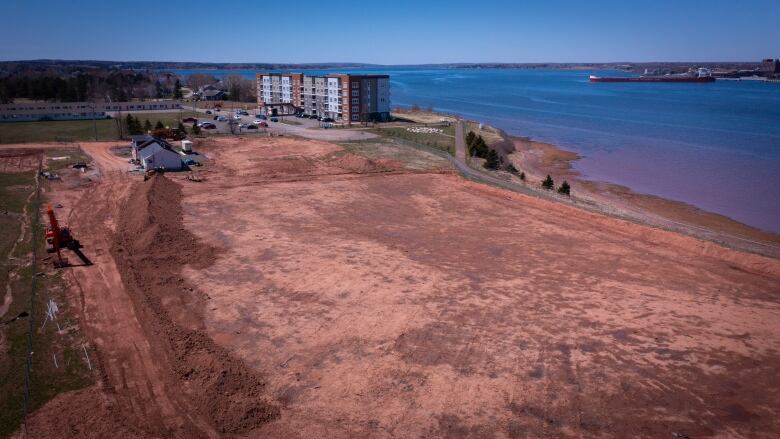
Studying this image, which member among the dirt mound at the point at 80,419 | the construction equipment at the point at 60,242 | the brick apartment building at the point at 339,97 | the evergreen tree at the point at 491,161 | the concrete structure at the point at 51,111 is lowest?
the dirt mound at the point at 80,419

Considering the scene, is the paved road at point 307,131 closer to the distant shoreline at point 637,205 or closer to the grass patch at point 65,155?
the distant shoreline at point 637,205

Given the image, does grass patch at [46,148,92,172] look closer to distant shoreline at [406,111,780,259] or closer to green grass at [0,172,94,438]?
green grass at [0,172,94,438]

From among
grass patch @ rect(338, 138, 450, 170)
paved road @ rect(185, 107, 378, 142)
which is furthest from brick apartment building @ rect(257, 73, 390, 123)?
grass patch @ rect(338, 138, 450, 170)

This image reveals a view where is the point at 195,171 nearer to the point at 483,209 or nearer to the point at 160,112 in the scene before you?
the point at 483,209

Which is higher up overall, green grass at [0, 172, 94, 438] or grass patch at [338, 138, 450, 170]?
grass patch at [338, 138, 450, 170]

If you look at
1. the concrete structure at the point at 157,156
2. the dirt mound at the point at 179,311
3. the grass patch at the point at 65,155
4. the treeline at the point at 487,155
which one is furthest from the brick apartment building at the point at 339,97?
the dirt mound at the point at 179,311

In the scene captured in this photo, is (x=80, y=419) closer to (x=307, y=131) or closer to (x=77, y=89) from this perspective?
(x=307, y=131)
